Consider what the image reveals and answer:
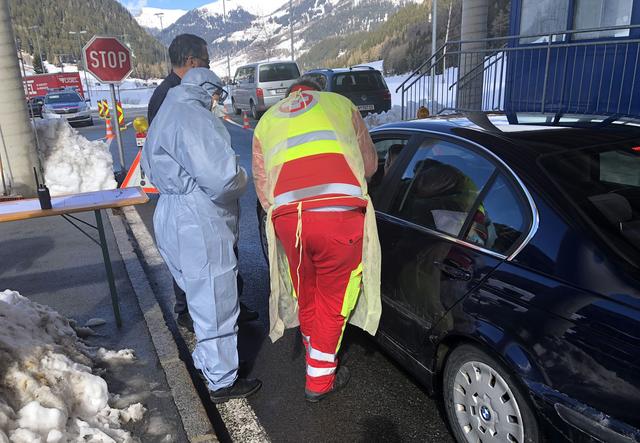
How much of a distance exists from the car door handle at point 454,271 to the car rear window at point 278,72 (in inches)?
719

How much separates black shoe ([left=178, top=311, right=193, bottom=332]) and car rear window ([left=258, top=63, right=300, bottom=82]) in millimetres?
16994

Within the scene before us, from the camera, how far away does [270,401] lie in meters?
3.06

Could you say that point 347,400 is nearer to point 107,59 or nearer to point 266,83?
point 107,59

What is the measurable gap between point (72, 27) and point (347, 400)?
5344 inches

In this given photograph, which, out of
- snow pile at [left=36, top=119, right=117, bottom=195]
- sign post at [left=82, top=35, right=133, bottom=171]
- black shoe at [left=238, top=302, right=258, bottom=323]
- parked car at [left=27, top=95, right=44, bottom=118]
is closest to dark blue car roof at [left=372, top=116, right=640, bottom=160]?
black shoe at [left=238, top=302, right=258, bottom=323]

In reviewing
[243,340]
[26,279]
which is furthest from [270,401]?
[26,279]

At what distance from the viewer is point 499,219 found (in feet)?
7.82

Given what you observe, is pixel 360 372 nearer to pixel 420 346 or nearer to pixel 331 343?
pixel 331 343

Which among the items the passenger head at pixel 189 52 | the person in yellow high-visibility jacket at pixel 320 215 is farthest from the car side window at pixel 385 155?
the passenger head at pixel 189 52

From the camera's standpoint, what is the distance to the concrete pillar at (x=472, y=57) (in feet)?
32.5

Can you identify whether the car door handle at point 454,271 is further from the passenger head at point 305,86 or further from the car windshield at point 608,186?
the passenger head at point 305,86

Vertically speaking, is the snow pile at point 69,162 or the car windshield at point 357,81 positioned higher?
the car windshield at point 357,81

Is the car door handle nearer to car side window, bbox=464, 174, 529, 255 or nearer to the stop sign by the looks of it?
car side window, bbox=464, 174, 529, 255

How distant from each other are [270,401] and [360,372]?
1.94 ft
